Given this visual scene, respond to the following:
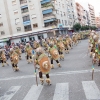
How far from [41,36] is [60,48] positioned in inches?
1365

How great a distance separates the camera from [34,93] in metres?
7.16

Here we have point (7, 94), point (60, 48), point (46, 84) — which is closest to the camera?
point (7, 94)

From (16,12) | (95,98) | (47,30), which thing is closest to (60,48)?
(95,98)

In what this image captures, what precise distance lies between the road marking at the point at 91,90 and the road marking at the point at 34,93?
5.57ft

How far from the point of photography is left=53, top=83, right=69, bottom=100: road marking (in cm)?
632

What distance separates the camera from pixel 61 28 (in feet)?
168

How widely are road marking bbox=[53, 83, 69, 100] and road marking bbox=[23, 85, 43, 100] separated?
2.18ft

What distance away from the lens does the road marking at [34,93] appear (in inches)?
264

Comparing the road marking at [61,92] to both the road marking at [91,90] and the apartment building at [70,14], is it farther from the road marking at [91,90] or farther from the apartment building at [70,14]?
the apartment building at [70,14]

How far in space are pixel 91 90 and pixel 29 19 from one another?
152 feet

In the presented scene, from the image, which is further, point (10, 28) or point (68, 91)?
point (10, 28)

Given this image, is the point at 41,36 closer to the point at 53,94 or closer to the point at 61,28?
the point at 61,28

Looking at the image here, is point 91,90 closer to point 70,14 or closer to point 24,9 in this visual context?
point 24,9

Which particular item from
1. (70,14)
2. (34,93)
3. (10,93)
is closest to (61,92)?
(34,93)
